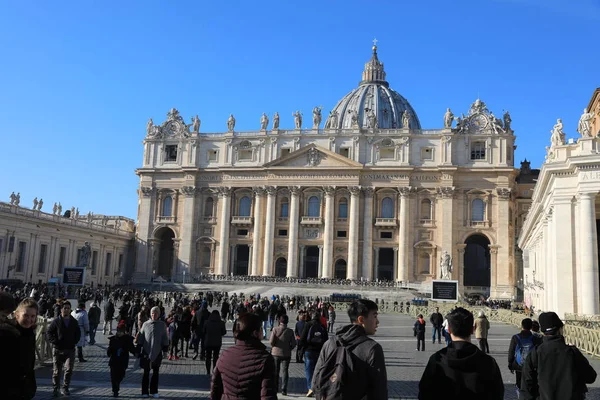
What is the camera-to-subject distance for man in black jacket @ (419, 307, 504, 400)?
181 inches

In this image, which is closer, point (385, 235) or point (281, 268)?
point (385, 235)

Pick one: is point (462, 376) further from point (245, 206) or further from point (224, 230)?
point (245, 206)

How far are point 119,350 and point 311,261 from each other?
58492 mm

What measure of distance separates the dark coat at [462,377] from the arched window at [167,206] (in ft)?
227

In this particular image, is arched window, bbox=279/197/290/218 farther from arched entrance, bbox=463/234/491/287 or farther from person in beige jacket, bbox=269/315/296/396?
person in beige jacket, bbox=269/315/296/396

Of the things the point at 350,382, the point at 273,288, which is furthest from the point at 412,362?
the point at 273,288

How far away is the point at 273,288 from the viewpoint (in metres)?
56.4

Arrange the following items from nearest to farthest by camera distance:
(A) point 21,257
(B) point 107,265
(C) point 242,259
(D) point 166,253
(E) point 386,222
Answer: (A) point 21,257 < (E) point 386,222 < (B) point 107,265 < (C) point 242,259 < (D) point 166,253

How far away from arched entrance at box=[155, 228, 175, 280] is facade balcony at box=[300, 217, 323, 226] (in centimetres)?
1641

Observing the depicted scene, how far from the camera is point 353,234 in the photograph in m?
64.8

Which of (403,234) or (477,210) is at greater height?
(477,210)

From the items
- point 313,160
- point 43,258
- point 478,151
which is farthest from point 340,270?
point 43,258

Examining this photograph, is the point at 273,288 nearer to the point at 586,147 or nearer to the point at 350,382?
the point at 586,147

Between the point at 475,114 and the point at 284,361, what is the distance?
58.4 metres
